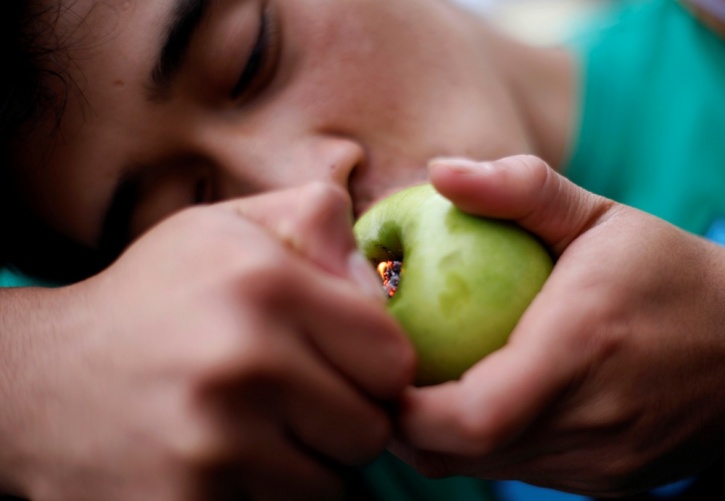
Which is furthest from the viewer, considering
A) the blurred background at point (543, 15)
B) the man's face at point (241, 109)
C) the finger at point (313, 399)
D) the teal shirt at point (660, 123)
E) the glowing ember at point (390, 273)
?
the blurred background at point (543, 15)

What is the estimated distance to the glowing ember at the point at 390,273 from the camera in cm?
55

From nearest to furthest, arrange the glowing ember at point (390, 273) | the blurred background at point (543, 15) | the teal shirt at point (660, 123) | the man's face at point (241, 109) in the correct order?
the glowing ember at point (390, 273) < the man's face at point (241, 109) < the teal shirt at point (660, 123) < the blurred background at point (543, 15)

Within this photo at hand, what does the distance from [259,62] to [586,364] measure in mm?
548

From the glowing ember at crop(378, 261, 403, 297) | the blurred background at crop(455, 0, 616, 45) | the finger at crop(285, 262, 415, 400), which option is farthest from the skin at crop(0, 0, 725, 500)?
the blurred background at crop(455, 0, 616, 45)

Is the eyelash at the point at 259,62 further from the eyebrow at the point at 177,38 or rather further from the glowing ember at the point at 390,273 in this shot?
the glowing ember at the point at 390,273

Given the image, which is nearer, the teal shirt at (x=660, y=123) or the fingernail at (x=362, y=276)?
the fingernail at (x=362, y=276)

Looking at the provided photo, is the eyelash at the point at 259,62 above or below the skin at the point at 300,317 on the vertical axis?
above

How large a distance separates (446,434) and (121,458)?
0.25 metres

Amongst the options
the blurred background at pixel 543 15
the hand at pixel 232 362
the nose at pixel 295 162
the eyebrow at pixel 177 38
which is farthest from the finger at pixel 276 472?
the blurred background at pixel 543 15

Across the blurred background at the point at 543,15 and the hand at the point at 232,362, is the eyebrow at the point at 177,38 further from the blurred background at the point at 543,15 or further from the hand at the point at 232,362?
the blurred background at the point at 543,15

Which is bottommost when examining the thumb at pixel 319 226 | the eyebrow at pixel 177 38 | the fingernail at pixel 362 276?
the fingernail at pixel 362 276

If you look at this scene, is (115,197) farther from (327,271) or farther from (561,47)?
(561,47)

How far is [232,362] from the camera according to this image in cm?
34

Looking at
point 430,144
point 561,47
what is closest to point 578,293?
point 430,144
